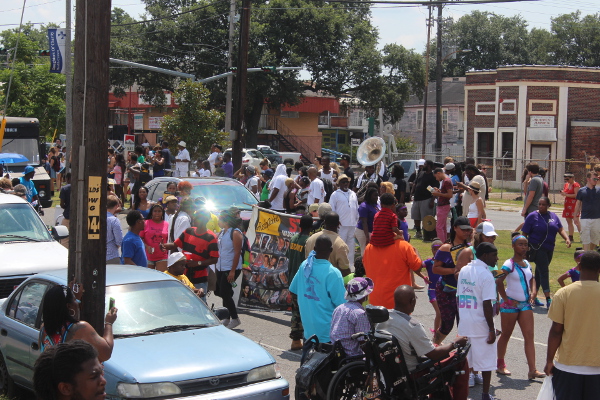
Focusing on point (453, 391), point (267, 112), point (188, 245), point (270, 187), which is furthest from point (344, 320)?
point (267, 112)

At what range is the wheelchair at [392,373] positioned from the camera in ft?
19.5

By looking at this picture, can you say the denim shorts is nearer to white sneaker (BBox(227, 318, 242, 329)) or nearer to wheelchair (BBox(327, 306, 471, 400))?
wheelchair (BBox(327, 306, 471, 400))

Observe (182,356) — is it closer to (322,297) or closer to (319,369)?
(319,369)

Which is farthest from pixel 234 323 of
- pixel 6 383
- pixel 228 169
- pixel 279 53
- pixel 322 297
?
pixel 279 53

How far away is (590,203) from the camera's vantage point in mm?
14797

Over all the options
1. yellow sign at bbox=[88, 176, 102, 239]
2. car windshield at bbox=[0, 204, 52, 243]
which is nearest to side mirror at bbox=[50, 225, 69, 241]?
car windshield at bbox=[0, 204, 52, 243]

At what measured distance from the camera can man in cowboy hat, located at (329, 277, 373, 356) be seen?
6422 millimetres

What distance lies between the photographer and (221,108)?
51.7 metres

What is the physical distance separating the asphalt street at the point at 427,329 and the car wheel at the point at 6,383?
290cm

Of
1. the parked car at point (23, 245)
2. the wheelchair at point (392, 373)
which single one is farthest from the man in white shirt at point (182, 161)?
the wheelchair at point (392, 373)

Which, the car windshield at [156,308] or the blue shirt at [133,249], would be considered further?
the blue shirt at [133,249]

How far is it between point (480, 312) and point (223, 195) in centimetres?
908

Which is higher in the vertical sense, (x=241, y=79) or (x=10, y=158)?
(x=241, y=79)

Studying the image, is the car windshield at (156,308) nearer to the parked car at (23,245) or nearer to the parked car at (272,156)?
the parked car at (23,245)
